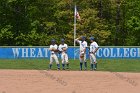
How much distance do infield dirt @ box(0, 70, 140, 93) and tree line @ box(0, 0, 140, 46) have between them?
33446mm

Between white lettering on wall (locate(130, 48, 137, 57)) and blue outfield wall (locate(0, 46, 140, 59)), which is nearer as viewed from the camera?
blue outfield wall (locate(0, 46, 140, 59))

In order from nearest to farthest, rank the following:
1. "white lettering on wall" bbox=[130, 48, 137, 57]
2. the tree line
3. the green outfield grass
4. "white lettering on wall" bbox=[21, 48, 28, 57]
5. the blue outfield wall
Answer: the green outfield grass, the blue outfield wall, "white lettering on wall" bbox=[21, 48, 28, 57], "white lettering on wall" bbox=[130, 48, 137, 57], the tree line

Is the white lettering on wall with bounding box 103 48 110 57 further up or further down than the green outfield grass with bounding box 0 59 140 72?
further down

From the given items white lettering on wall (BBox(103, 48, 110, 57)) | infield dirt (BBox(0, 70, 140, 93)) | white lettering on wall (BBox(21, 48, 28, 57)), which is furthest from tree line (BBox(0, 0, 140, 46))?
infield dirt (BBox(0, 70, 140, 93))

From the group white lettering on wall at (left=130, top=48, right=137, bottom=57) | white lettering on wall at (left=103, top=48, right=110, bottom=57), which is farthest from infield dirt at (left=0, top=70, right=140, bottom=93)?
white lettering on wall at (left=130, top=48, right=137, bottom=57)

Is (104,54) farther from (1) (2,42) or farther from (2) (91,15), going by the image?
(1) (2,42)

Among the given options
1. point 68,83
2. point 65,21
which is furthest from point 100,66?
point 65,21

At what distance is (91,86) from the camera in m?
18.0

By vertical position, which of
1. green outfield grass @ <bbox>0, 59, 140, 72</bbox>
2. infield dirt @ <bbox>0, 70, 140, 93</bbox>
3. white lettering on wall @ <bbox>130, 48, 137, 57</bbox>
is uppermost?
infield dirt @ <bbox>0, 70, 140, 93</bbox>

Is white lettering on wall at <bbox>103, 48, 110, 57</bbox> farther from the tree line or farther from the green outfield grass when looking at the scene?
the tree line

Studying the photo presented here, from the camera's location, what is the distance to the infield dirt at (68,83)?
1691 centimetres

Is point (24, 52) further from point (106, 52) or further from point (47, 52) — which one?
A: point (106, 52)

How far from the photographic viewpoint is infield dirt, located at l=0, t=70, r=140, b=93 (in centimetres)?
1691

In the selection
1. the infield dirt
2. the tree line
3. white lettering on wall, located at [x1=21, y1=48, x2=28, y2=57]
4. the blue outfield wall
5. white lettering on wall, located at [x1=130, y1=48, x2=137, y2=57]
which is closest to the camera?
the infield dirt
